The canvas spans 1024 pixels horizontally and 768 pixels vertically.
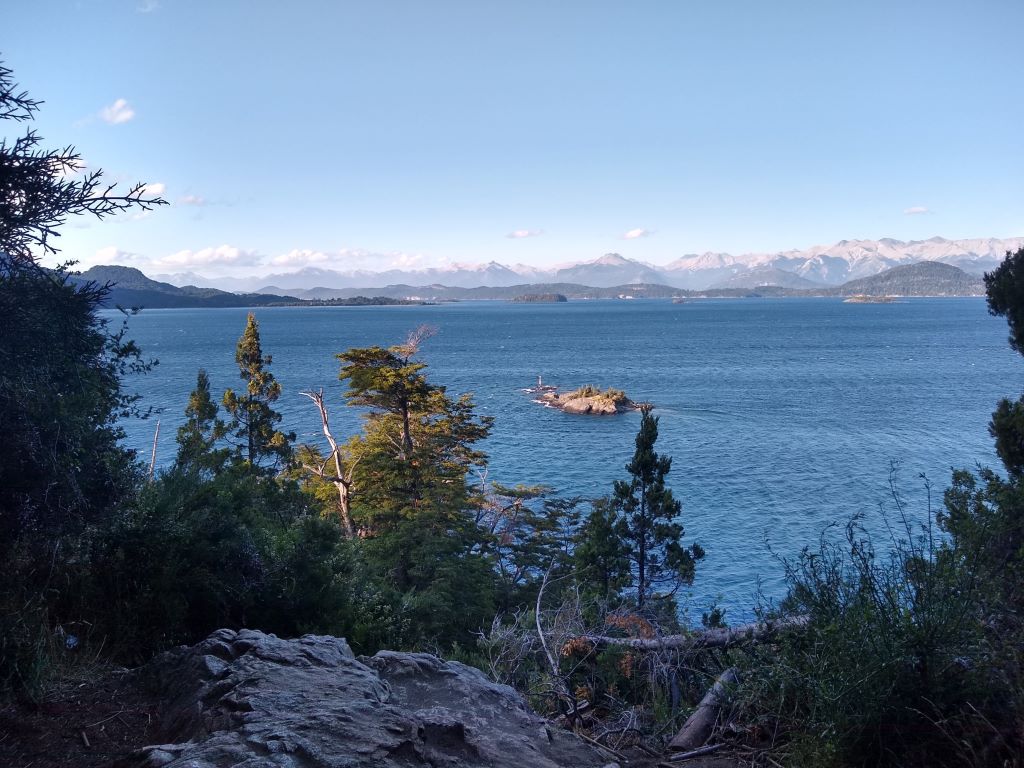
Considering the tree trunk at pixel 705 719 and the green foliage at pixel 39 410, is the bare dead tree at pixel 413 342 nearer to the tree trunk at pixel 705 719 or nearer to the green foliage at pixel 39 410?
the green foliage at pixel 39 410

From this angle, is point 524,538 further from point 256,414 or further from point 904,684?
point 904,684

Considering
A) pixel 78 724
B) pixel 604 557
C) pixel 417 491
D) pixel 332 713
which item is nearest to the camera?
pixel 332 713

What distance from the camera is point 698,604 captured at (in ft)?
73.3

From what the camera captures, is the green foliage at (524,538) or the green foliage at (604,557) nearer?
the green foliage at (604,557)

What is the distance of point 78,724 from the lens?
4.82 metres

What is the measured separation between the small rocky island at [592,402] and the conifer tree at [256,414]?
107ft

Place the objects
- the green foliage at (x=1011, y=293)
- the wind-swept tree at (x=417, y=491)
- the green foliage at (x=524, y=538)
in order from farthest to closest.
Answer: the green foliage at (x=524, y=538)
the wind-swept tree at (x=417, y=491)
the green foliage at (x=1011, y=293)

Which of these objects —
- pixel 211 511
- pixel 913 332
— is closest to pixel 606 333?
pixel 913 332

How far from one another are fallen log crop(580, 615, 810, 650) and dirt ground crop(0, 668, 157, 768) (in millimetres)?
3914

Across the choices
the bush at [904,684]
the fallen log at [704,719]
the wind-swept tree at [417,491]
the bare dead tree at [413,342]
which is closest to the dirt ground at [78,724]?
the fallen log at [704,719]

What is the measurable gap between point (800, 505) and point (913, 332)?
130 m

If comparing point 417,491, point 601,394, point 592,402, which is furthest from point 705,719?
point 601,394

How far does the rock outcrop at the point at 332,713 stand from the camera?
3898mm

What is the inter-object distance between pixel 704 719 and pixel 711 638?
1.36 metres
